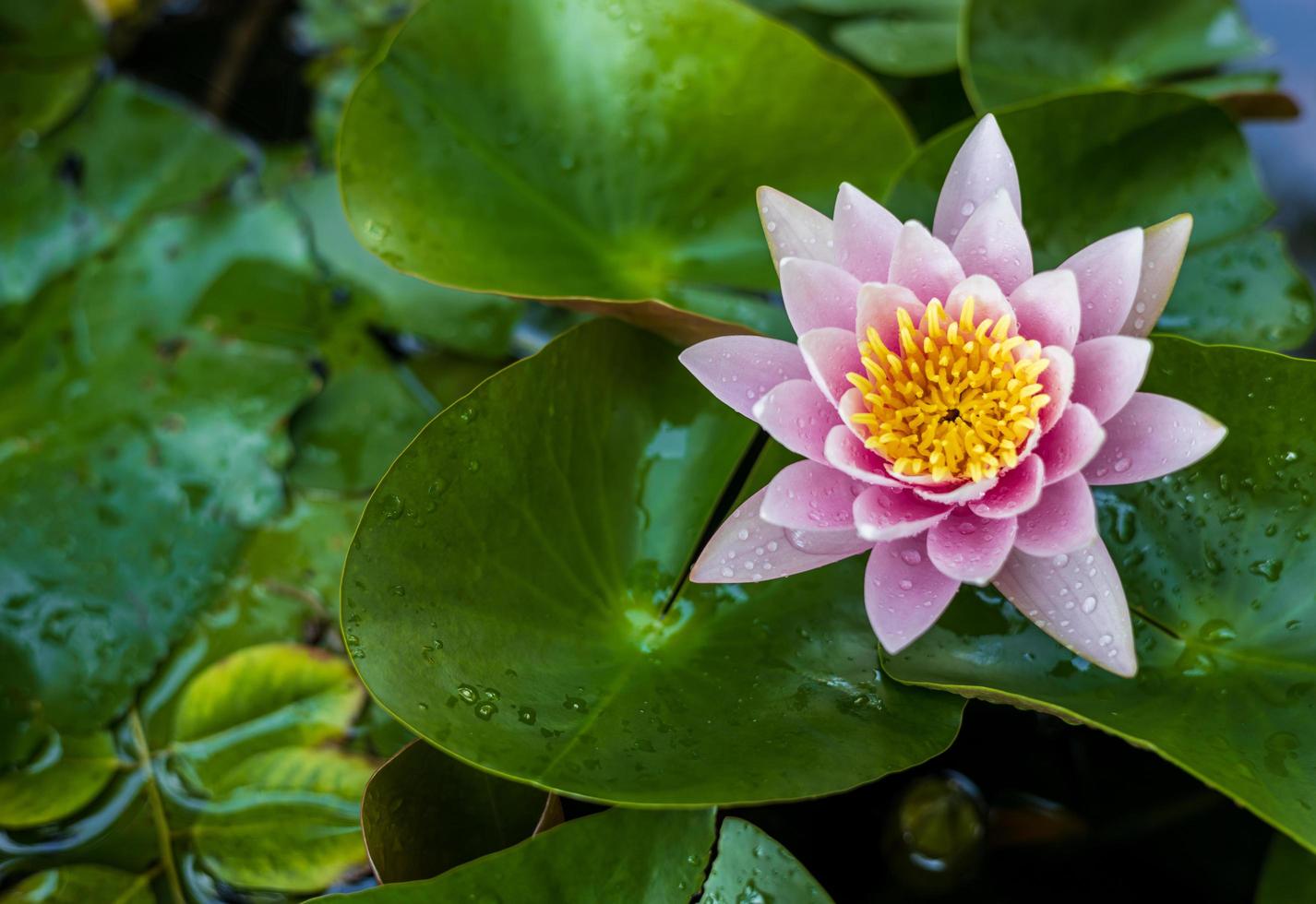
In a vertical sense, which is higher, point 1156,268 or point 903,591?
point 1156,268

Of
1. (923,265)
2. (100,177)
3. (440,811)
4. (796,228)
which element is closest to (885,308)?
(923,265)

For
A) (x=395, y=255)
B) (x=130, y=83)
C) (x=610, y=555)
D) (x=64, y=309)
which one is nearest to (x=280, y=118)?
(x=130, y=83)

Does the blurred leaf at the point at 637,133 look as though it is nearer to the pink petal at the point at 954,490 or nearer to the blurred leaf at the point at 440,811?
the pink petal at the point at 954,490

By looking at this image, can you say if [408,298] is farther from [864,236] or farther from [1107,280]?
[1107,280]

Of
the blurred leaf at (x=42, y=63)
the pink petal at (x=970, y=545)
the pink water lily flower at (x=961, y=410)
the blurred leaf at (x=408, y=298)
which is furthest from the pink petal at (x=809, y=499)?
the blurred leaf at (x=42, y=63)

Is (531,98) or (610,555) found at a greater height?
(531,98)

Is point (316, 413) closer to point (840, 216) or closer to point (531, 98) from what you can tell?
point (531, 98)

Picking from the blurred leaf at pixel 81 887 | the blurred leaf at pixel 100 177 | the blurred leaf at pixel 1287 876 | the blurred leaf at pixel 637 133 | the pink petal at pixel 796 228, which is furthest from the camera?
the blurred leaf at pixel 100 177
